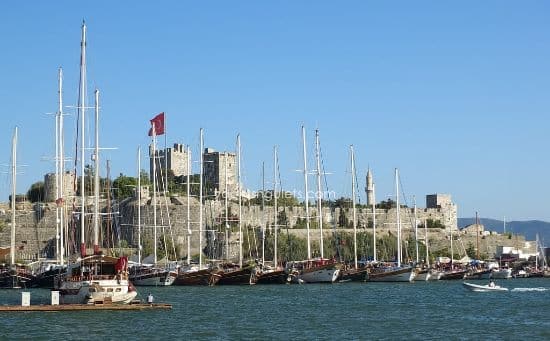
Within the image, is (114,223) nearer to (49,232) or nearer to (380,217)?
(49,232)

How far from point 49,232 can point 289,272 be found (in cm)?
2308

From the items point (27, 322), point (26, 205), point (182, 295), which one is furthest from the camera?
point (26, 205)

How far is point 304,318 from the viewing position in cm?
3884

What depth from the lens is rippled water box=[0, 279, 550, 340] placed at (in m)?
33.2

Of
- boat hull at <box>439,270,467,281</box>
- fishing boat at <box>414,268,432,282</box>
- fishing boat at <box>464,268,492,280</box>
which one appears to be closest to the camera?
fishing boat at <box>414,268,432,282</box>

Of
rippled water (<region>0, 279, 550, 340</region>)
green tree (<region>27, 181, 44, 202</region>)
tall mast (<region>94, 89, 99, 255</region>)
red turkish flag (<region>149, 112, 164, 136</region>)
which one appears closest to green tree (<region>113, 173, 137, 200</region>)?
green tree (<region>27, 181, 44, 202</region>)

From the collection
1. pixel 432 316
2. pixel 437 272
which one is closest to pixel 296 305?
pixel 432 316

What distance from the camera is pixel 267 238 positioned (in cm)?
8112

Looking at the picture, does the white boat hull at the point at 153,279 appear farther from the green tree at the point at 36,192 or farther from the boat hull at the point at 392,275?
the green tree at the point at 36,192

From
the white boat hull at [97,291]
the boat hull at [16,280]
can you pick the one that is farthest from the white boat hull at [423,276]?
the white boat hull at [97,291]

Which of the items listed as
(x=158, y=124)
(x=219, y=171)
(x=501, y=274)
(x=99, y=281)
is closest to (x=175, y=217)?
(x=158, y=124)

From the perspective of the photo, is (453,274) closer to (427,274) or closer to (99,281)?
(427,274)

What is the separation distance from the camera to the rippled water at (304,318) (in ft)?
109

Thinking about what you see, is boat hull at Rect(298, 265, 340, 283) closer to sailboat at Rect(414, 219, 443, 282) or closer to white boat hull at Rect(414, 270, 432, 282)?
sailboat at Rect(414, 219, 443, 282)
